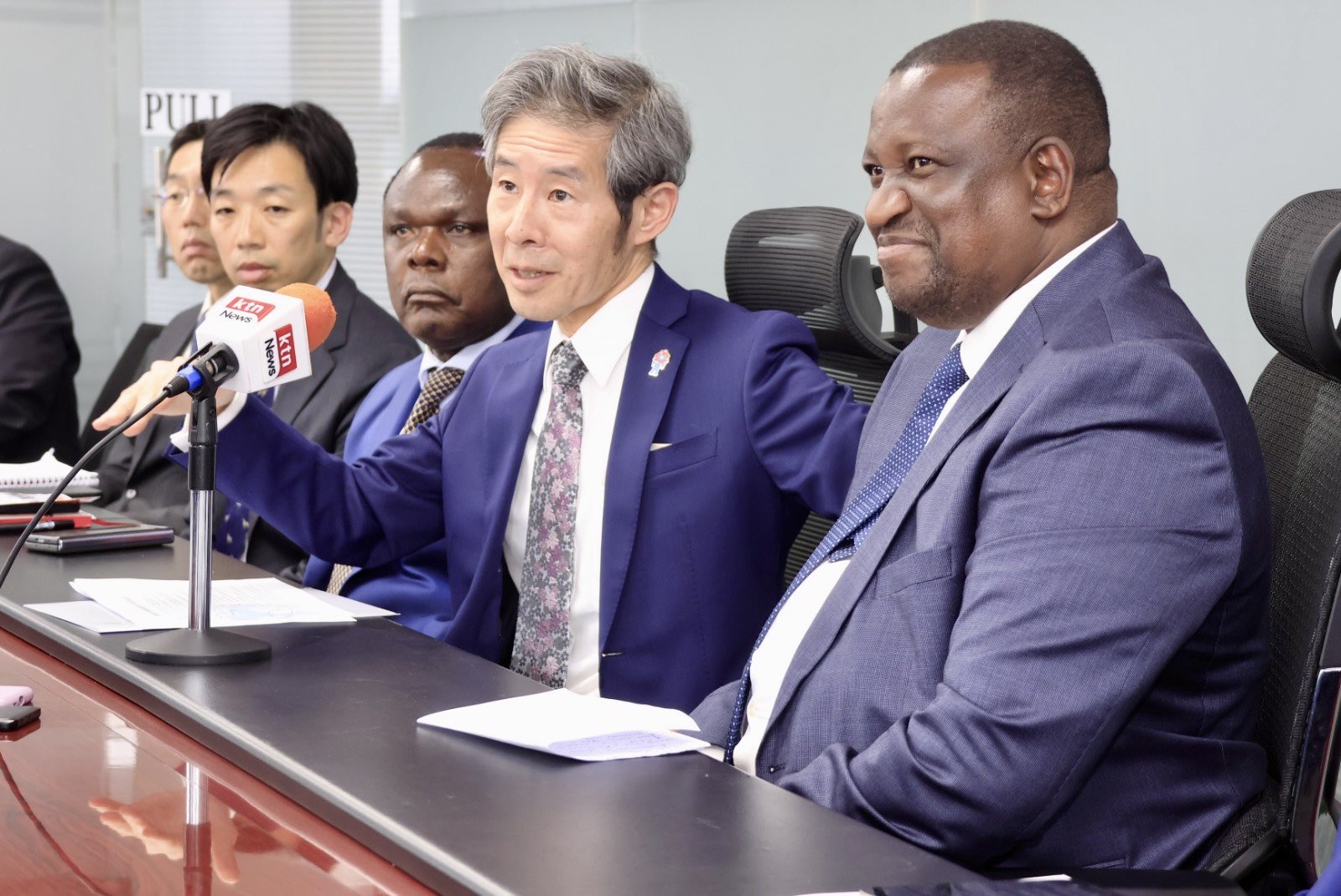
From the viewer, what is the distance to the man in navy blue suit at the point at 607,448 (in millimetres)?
2057

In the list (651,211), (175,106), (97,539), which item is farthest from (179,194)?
(651,211)

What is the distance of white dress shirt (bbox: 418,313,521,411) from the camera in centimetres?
257

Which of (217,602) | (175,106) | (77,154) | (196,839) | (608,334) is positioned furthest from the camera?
(77,154)

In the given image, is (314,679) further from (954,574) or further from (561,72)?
(561,72)

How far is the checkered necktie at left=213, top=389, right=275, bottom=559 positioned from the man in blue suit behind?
142 centimetres

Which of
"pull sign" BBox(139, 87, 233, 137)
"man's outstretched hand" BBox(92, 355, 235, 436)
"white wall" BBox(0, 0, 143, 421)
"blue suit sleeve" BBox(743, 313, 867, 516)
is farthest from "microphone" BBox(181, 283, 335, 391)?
"white wall" BBox(0, 0, 143, 421)

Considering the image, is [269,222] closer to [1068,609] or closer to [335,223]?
[335,223]

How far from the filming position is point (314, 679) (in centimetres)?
152

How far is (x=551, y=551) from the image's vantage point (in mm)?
2092

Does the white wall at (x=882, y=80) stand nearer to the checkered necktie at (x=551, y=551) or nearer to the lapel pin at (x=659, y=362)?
the lapel pin at (x=659, y=362)

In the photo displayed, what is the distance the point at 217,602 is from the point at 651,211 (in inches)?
31.9

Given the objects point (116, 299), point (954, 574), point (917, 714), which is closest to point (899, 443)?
point (954, 574)

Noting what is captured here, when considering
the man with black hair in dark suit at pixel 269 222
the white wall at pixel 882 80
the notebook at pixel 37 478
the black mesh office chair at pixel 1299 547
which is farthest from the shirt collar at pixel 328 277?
the black mesh office chair at pixel 1299 547

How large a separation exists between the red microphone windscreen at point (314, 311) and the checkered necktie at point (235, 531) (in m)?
1.14
